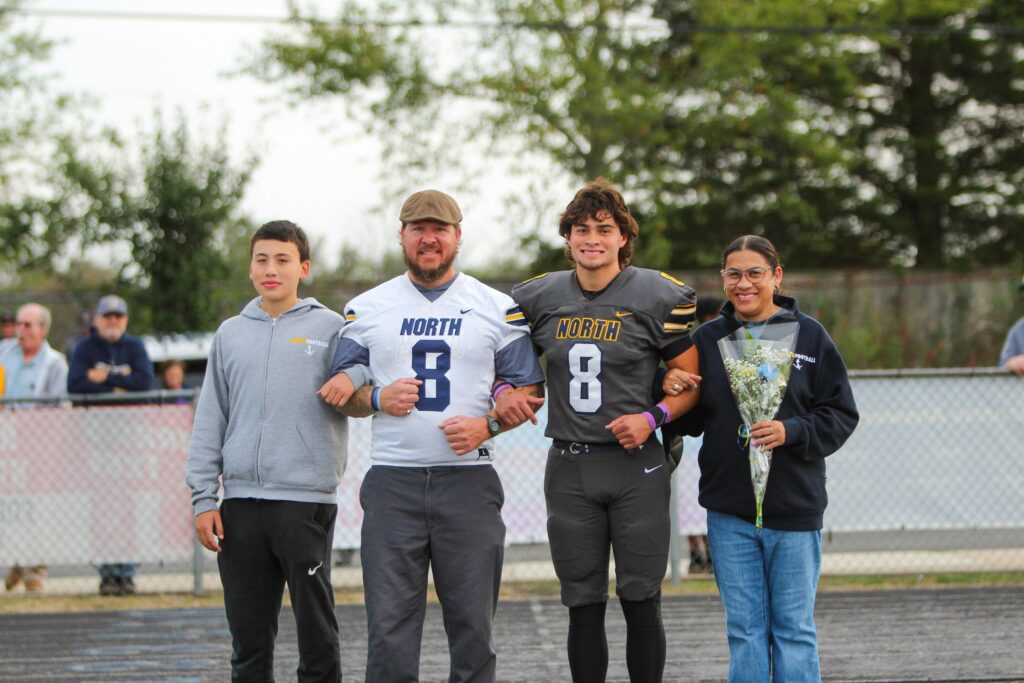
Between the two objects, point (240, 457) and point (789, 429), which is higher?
point (789, 429)

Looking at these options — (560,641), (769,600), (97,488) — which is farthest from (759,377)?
(97,488)

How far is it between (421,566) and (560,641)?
2.87 m

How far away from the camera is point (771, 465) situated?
195 inches

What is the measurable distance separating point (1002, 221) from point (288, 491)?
24.8m

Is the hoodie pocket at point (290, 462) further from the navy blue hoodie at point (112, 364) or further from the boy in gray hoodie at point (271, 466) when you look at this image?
the navy blue hoodie at point (112, 364)

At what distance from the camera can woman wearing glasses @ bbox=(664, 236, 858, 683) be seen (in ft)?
16.1

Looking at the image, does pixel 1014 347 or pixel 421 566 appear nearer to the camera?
pixel 421 566

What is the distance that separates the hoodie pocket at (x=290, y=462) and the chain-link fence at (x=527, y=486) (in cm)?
434

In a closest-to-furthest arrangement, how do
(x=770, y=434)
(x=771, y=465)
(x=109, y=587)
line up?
Result: (x=770, y=434) → (x=771, y=465) → (x=109, y=587)

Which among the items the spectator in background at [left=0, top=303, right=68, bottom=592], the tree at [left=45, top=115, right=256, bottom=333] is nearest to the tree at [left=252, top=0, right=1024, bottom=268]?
the tree at [left=45, top=115, right=256, bottom=333]

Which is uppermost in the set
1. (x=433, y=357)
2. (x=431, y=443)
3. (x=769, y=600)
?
(x=433, y=357)

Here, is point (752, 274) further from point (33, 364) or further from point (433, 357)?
point (33, 364)

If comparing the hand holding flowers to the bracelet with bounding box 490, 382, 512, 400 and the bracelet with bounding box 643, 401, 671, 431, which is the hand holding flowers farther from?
the bracelet with bounding box 490, 382, 512, 400

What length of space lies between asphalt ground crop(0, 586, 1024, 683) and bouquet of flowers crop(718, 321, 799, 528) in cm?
184
